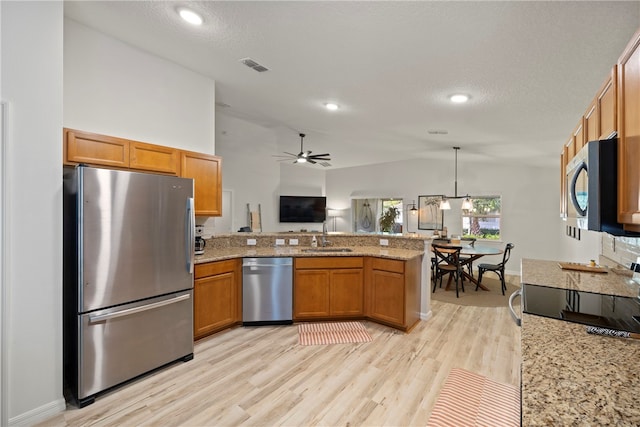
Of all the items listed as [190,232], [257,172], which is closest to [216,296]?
[190,232]

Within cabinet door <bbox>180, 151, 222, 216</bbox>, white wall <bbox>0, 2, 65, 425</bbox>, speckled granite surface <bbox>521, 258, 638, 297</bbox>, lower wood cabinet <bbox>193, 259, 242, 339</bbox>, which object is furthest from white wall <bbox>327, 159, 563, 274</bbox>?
white wall <bbox>0, 2, 65, 425</bbox>

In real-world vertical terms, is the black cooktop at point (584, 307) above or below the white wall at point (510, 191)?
below

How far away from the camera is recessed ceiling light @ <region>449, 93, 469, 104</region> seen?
Result: 10.0ft

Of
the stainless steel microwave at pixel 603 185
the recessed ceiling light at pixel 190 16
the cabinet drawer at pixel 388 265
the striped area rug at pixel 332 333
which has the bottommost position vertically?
the striped area rug at pixel 332 333

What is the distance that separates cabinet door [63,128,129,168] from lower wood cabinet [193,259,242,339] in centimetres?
119

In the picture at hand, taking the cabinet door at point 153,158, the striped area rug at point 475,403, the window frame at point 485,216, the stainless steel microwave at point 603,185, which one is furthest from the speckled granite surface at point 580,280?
the window frame at point 485,216

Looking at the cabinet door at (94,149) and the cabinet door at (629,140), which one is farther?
the cabinet door at (94,149)

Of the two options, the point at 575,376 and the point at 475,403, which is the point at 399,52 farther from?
the point at 475,403

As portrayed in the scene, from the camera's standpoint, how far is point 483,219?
7258 millimetres

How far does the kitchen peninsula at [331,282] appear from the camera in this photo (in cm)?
321

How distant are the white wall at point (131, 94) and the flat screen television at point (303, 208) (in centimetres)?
499

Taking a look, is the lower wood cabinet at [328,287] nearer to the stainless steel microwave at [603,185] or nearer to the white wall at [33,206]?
the white wall at [33,206]

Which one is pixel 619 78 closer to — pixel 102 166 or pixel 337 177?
pixel 102 166

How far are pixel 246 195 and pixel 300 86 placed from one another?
461cm
